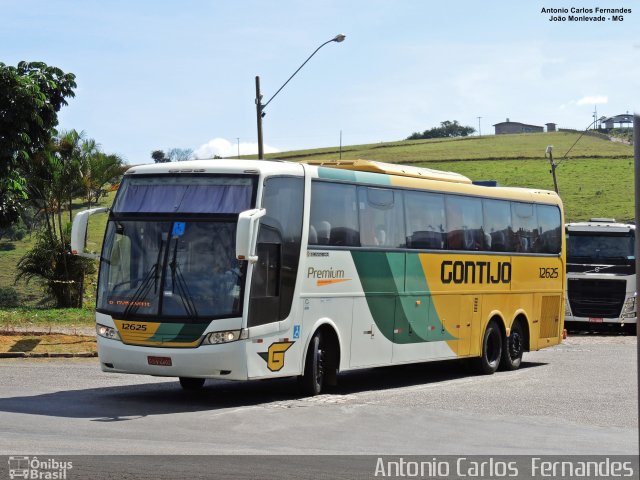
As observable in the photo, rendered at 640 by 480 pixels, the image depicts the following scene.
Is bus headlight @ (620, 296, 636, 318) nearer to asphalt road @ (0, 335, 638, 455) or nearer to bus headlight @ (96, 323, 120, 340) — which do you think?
→ asphalt road @ (0, 335, 638, 455)

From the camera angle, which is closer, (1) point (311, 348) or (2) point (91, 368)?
(1) point (311, 348)

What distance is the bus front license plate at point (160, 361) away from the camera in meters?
14.8

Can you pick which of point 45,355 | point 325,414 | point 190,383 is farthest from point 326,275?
point 45,355

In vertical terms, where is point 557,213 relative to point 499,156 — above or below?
below

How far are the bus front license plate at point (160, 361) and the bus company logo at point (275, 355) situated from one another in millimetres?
1235

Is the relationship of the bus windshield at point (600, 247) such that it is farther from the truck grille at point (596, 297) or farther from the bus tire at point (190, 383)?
the bus tire at point (190, 383)

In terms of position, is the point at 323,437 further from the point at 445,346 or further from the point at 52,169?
the point at 52,169

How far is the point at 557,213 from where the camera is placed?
24609 mm

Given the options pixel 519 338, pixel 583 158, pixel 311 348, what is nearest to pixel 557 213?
pixel 519 338

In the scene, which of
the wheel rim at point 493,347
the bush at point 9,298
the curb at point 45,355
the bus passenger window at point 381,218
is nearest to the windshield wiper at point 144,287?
the bus passenger window at point 381,218

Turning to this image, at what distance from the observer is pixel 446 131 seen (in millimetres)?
174375

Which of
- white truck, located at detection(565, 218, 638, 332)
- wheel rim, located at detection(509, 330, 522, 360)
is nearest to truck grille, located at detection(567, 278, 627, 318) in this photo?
white truck, located at detection(565, 218, 638, 332)

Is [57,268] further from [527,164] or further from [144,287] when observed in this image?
[527,164]

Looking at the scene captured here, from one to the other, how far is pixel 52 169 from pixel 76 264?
3052mm
